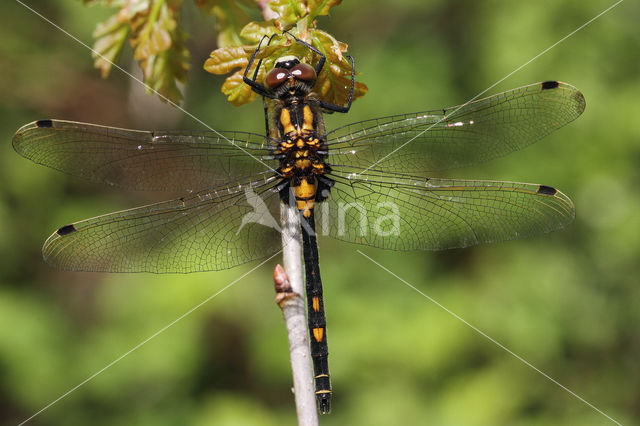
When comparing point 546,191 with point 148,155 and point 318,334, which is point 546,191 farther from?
point 148,155

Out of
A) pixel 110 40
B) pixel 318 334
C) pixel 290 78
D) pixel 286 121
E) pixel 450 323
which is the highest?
pixel 110 40

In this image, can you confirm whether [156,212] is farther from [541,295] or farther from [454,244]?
[541,295]

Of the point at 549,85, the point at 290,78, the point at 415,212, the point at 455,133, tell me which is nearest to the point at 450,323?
the point at 415,212

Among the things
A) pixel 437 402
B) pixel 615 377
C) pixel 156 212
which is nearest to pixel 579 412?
pixel 615 377

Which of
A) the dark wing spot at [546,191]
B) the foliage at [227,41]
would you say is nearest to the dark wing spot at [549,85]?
the dark wing spot at [546,191]

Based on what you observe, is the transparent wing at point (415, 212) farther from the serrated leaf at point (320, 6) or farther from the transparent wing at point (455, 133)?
the serrated leaf at point (320, 6)

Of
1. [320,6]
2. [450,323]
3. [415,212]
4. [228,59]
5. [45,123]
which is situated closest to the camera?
[320,6]
